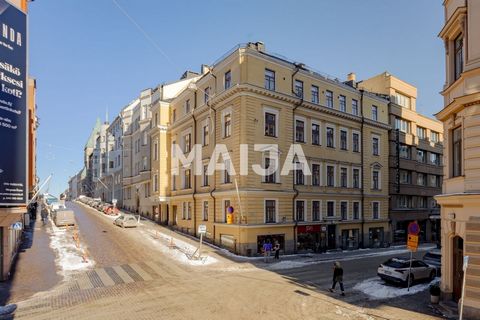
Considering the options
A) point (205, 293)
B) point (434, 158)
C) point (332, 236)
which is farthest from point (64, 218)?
point (434, 158)

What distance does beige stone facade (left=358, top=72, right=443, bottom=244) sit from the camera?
152 ft

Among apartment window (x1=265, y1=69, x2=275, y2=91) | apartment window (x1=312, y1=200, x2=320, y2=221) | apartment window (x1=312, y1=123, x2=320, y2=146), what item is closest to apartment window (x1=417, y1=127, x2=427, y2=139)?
apartment window (x1=312, y1=123, x2=320, y2=146)

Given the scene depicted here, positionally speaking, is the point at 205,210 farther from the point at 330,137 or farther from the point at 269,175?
the point at 330,137

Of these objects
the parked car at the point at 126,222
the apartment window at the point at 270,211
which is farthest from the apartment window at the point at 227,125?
the parked car at the point at 126,222

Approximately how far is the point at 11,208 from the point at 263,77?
22227mm

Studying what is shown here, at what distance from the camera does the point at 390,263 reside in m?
21.1

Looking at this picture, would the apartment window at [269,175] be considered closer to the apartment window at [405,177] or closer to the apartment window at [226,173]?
the apartment window at [226,173]

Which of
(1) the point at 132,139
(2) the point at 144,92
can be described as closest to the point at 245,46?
(2) the point at 144,92

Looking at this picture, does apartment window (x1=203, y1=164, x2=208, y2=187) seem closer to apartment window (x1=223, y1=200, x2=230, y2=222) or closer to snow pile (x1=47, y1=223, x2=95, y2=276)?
apartment window (x1=223, y1=200, x2=230, y2=222)

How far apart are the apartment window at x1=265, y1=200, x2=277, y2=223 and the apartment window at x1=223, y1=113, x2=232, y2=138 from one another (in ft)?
22.9

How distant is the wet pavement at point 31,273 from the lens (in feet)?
58.5

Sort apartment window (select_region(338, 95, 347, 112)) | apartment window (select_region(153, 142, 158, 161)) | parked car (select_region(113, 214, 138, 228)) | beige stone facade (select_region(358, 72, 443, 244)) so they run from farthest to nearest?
apartment window (select_region(153, 142, 158, 161))
beige stone facade (select_region(358, 72, 443, 244))
parked car (select_region(113, 214, 138, 228))
apartment window (select_region(338, 95, 347, 112))

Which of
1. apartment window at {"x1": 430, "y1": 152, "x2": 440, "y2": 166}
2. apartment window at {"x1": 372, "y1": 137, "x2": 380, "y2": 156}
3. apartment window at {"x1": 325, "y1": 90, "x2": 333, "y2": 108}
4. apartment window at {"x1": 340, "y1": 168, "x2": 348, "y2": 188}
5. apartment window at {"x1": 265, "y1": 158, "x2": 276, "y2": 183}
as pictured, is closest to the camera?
apartment window at {"x1": 265, "y1": 158, "x2": 276, "y2": 183}

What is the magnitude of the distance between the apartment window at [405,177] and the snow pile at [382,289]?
29.3 metres
